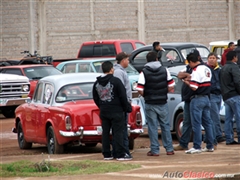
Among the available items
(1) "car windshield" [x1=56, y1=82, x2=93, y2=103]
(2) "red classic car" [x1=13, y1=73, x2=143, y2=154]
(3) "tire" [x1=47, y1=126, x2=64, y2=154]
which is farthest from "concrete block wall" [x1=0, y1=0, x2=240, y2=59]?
(3) "tire" [x1=47, y1=126, x2=64, y2=154]

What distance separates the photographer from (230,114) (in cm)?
1531

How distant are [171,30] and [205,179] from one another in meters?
33.8

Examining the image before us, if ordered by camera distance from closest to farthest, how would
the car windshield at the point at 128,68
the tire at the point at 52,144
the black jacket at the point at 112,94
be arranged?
the black jacket at the point at 112,94
the tire at the point at 52,144
the car windshield at the point at 128,68

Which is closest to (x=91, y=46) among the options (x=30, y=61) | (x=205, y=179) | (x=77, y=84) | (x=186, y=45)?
A: (x=30, y=61)

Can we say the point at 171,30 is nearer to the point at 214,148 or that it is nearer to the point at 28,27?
the point at 28,27

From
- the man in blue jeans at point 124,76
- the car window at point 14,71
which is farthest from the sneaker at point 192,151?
the car window at point 14,71

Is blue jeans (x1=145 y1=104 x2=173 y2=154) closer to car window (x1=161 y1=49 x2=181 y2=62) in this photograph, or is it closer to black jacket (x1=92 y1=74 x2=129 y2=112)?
black jacket (x1=92 y1=74 x2=129 y2=112)

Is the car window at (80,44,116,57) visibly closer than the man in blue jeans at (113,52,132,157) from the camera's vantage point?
No

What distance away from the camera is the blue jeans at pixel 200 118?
533 inches

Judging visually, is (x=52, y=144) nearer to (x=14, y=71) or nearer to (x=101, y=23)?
(x=14, y=71)

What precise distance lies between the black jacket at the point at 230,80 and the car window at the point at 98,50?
14866mm

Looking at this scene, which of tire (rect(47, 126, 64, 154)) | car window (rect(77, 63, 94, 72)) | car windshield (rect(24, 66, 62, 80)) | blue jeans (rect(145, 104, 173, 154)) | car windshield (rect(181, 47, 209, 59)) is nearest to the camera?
blue jeans (rect(145, 104, 173, 154))

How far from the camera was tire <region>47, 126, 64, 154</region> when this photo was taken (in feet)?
48.1

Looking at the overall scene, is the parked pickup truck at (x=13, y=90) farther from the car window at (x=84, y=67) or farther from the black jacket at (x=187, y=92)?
the black jacket at (x=187, y=92)
